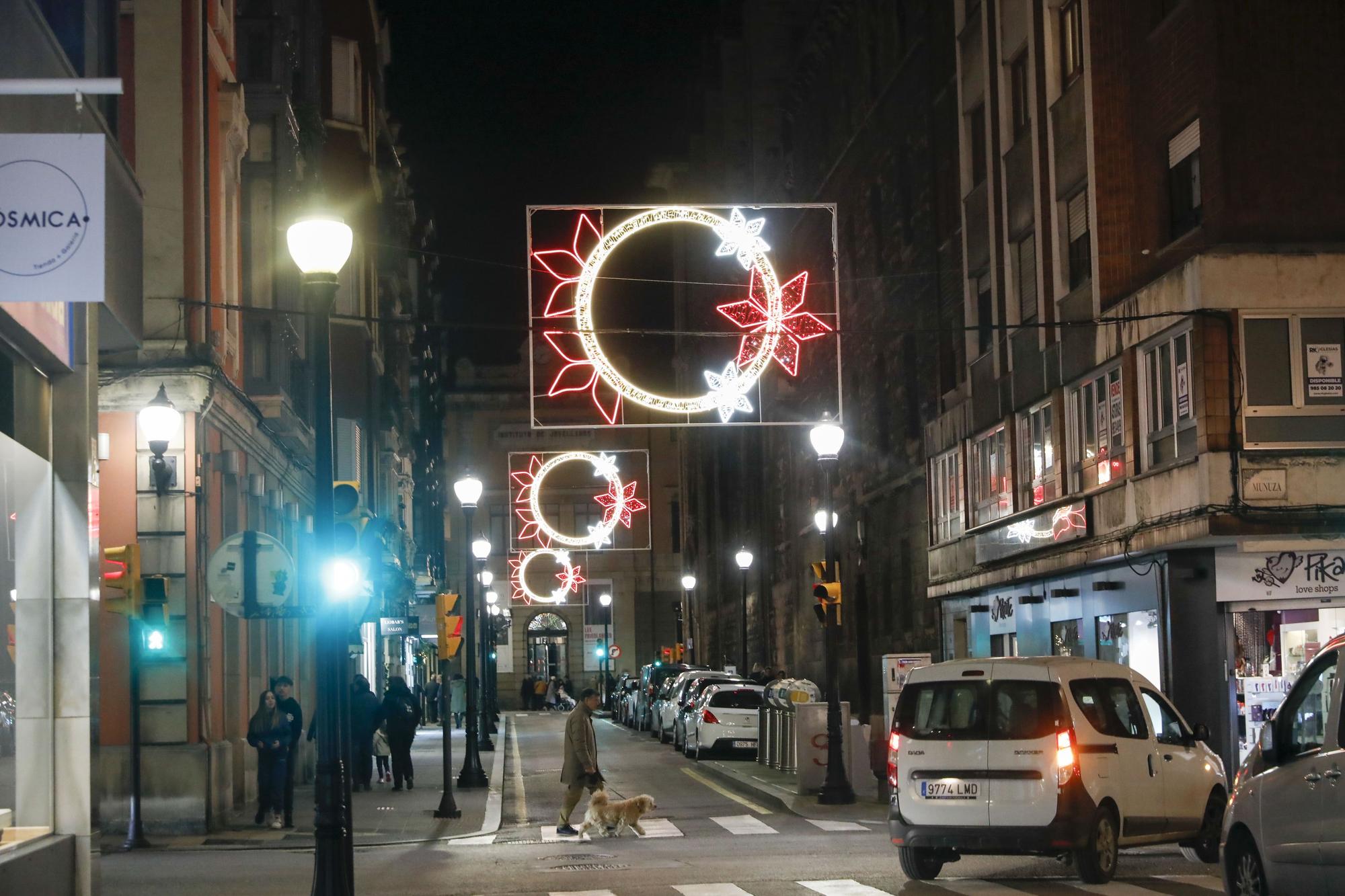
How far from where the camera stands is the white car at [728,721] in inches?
1463

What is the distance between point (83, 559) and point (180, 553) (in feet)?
35.1

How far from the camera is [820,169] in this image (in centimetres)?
5378

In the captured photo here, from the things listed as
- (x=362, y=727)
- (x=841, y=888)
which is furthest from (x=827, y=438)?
(x=841, y=888)

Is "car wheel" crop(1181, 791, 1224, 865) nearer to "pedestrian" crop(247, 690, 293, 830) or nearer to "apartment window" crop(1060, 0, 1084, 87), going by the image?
"pedestrian" crop(247, 690, 293, 830)

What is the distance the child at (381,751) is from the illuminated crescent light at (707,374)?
7.61 meters

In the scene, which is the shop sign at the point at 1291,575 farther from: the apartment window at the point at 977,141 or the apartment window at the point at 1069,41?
the apartment window at the point at 977,141

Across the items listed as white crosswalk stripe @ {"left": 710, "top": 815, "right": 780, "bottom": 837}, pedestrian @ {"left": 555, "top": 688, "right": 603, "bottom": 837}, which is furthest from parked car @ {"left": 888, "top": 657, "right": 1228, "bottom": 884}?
pedestrian @ {"left": 555, "top": 688, "right": 603, "bottom": 837}

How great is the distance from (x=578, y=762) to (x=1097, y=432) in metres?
10.7

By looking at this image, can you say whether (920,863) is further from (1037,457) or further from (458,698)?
(458,698)

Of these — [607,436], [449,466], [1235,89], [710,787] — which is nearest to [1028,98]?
[1235,89]

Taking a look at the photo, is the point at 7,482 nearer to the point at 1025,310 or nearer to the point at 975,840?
the point at 975,840

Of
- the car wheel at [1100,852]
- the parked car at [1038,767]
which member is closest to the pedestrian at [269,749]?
the parked car at [1038,767]

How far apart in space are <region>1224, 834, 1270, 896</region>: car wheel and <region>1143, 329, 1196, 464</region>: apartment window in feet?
42.4

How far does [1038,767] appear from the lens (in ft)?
49.5
